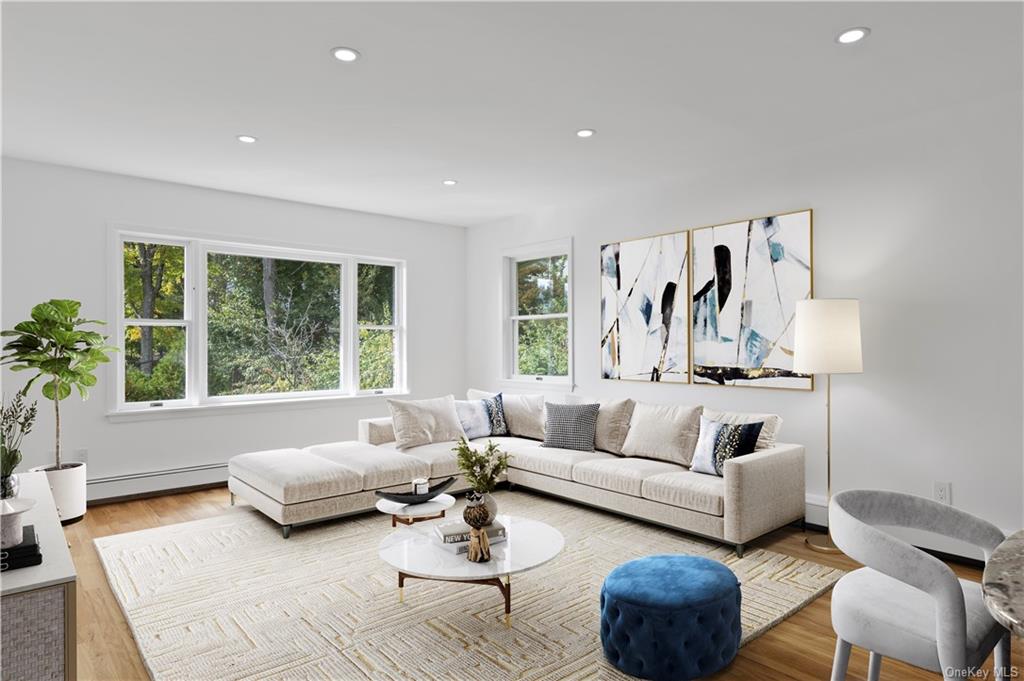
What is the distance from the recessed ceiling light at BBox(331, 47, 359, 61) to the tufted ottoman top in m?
2.54

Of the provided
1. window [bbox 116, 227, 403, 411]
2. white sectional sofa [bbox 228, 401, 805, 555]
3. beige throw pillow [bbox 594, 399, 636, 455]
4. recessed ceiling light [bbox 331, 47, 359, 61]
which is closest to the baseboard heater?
window [bbox 116, 227, 403, 411]

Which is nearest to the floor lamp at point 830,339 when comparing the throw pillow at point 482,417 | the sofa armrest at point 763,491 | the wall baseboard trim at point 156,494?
the sofa armrest at point 763,491

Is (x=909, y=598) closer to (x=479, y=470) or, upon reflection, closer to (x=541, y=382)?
(x=479, y=470)

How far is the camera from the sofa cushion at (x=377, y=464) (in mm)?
4176

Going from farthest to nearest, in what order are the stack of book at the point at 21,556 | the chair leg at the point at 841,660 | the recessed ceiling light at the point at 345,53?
the recessed ceiling light at the point at 345,53, the chair leg at the point at 841,660, the stack of book at the point at 21,556

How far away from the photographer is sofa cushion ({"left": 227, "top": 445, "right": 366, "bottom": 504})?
152 inches

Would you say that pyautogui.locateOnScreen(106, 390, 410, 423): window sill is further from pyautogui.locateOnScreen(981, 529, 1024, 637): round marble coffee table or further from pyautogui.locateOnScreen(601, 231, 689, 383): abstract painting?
pyautogui.locateOnScreen(981, 529, 1024, 637): round marble coffee table

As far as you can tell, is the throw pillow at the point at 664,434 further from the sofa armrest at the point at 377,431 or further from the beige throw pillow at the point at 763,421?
the sofa armrest at the point at 377,431

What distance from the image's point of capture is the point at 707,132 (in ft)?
12.6

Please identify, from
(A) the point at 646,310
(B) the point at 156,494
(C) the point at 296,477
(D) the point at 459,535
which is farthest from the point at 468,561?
(B) the point at 156,494

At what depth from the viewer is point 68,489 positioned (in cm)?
409

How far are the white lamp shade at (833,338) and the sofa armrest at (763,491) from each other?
0.61 meters

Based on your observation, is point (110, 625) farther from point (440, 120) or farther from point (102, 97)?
point (440, 120)

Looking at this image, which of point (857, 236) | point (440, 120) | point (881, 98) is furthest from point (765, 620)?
point (440, 120)
